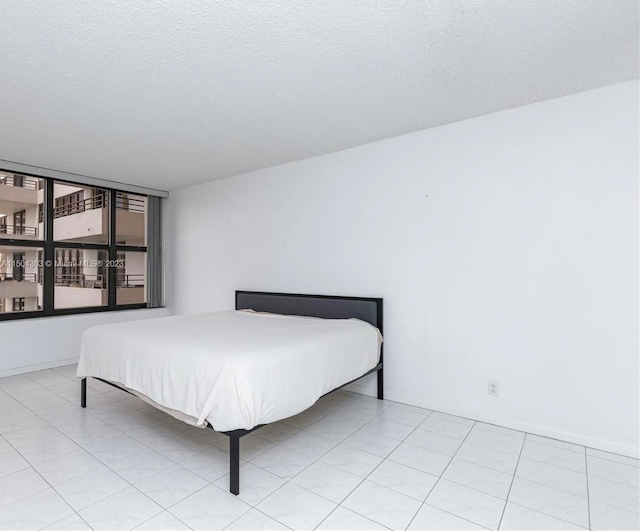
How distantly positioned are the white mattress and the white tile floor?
1.16 ft

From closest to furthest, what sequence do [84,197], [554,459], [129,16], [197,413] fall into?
[129,16] < [197,413] < [554,459] < [84,197]

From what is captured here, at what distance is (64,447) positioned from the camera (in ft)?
8.10

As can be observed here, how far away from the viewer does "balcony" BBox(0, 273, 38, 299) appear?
4344 millimetres

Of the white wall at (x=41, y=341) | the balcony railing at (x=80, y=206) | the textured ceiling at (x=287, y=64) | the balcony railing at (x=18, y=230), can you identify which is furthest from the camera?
the balcony railing at (x=80, y=206)

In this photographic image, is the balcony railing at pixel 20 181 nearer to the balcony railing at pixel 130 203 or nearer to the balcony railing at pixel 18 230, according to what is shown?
the balcony railing at pixel 18 230

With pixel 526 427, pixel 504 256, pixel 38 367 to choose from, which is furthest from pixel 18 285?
pixel 526 427

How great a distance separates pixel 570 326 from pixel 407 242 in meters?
1.36

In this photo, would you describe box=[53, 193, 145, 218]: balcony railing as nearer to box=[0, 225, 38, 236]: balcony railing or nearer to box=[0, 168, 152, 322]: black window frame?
box=[0, 168, 152, 322]: black window frame

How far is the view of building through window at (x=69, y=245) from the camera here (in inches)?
172

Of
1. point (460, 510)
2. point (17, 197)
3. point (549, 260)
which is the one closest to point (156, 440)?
point (460, 510)

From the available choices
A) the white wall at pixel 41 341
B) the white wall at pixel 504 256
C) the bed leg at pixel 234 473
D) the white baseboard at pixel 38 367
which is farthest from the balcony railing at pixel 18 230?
the bed leg at pixel 234 473

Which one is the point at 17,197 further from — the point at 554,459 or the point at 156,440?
the point at 554,459

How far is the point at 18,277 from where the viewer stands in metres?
4.45

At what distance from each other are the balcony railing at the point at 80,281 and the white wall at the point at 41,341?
0.44 m
